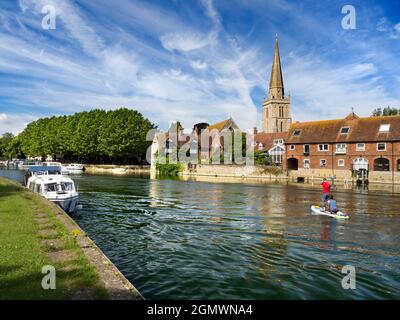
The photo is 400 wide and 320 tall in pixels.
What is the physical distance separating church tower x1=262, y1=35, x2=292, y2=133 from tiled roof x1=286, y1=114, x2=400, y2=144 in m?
65.1

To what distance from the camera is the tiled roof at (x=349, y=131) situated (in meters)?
67.9

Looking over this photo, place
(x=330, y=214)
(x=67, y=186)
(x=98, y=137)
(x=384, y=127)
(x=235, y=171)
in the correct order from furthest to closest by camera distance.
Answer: (x=98, y=137) < (x=235, y=171) < (x=384, y=127) < (x=67, y=186) < (x=330, y=214)

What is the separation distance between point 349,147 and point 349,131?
399 cm

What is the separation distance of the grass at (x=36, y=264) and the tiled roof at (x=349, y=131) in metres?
65.9

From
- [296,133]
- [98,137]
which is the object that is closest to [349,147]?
[296,133]

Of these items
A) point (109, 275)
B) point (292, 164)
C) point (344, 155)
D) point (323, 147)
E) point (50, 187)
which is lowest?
point (109, 275)

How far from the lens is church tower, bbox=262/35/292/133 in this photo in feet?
482

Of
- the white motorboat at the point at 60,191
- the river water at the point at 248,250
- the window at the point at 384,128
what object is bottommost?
the river water at the point at 248,250

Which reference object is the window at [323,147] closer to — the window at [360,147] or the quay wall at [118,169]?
the window at [360,147]

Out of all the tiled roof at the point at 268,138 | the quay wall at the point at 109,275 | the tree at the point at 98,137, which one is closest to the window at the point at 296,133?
the tiled roof at the point at 268,138

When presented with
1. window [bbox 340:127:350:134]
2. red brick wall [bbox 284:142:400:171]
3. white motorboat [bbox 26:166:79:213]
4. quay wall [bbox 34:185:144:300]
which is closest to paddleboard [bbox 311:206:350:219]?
quay wall [bbox 34:185:144:300]

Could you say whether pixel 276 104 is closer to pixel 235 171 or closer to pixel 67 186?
pixel 235 171

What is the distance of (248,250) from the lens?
60.7 feet

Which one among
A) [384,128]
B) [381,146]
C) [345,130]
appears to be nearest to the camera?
[381,146]
